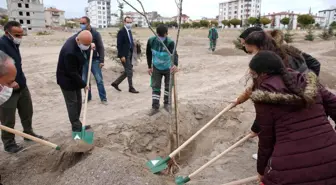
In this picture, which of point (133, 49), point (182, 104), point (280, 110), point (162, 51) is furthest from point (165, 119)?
point (280, 110)

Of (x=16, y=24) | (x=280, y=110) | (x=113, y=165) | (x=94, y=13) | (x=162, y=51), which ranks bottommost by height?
(x=113, y=165)

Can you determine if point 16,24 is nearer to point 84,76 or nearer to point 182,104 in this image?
point 84,76

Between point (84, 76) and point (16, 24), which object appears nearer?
point (16, 24)

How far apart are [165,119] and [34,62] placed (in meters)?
8.02

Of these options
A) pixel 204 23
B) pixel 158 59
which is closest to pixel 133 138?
pixel 158 59

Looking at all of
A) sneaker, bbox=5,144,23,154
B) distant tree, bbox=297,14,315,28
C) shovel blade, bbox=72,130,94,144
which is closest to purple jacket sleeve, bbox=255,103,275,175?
shovel blade, bbox=72,130,94,144

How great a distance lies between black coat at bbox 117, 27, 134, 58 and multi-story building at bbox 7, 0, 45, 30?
4575 cm

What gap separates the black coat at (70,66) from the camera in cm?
334

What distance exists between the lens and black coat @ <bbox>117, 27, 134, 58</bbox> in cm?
562

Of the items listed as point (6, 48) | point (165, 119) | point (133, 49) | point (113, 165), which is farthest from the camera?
point (133, 49)

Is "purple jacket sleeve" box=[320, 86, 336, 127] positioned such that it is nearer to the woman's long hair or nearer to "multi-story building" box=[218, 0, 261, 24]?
the woman's long hair

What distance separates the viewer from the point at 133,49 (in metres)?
6.08

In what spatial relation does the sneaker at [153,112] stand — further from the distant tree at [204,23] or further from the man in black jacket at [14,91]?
the distant tree at [204,23]

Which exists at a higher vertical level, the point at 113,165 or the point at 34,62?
the point at 34,62
